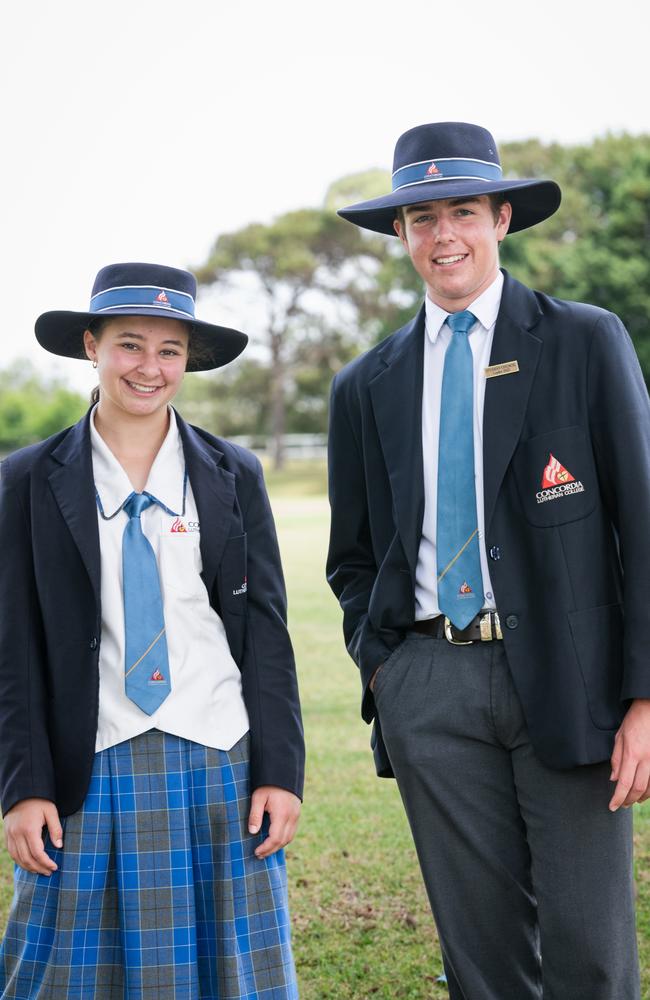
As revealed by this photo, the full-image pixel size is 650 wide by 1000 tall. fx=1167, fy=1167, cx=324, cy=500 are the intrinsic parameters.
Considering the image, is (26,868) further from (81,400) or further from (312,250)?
(81,400)

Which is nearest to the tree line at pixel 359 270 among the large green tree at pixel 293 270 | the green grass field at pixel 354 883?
the large green tree at pixel 293 270

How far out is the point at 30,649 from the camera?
113 inches

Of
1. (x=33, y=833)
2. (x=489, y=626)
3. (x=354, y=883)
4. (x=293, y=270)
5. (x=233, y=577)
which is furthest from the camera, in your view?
(x=293, y=270)

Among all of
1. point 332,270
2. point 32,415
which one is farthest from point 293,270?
point 32,415

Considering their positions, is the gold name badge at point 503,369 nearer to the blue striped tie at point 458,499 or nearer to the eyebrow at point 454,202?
the blue striped tie at point 458,499

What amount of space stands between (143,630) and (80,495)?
38cm

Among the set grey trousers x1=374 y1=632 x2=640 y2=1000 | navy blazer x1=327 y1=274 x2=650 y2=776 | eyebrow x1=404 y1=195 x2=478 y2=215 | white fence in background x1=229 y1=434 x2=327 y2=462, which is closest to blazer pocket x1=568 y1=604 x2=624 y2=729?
navy blazer x1=327 y1=274 x2=650 y2=776

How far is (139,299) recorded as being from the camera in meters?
3.02

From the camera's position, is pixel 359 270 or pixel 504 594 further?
pixel 359 270

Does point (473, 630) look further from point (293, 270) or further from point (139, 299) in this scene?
point (293, 270)

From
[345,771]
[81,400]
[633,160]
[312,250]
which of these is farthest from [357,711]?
[81,400]

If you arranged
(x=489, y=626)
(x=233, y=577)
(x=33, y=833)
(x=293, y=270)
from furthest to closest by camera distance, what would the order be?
(x=293, y=270) < (x=233, y=577) < (x=489, y=626) < (x=33, y=833)

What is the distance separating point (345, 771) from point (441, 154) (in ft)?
14.8

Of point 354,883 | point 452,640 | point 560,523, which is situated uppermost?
point 560,523
